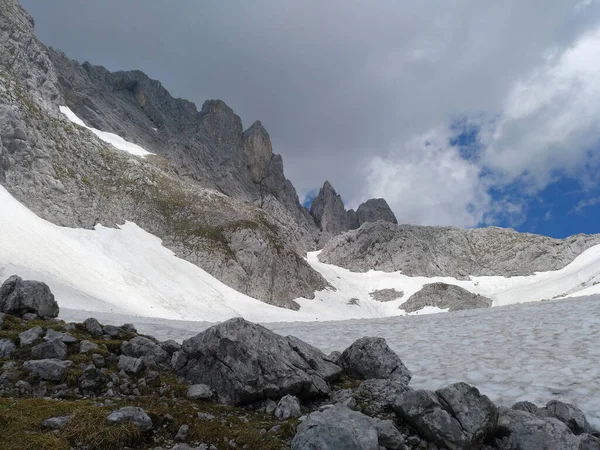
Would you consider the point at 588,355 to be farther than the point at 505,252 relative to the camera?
No

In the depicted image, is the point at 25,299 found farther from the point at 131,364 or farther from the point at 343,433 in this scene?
the point at 343,433

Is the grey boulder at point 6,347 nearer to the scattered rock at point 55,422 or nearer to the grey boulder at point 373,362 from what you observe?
the scattered rock at point 55,422

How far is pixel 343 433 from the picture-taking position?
18.7ft

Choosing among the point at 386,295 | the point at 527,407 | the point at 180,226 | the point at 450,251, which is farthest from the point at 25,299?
the point at 450,251

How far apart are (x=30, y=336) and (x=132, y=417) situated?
5.87 m

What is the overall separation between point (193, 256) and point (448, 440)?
259 feet

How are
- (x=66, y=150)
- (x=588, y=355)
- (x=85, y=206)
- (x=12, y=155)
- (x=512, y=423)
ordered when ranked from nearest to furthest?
(x=512, y=423) → (x=588, y=355) → (x=12, y=155) → (x=85, y=206) → (x=66, y=150)

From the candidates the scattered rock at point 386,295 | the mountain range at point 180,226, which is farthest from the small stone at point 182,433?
the scattered rock at point 386,295

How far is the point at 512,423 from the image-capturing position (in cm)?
677

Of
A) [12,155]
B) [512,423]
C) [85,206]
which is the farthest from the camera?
[85,206]

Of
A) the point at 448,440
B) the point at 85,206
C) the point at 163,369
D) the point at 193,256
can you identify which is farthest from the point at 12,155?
the point at 448,440

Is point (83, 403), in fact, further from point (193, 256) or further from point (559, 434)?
point (193, 256)

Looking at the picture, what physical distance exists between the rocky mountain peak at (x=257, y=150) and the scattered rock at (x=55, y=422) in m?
175

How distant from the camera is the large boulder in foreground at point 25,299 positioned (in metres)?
14.6
